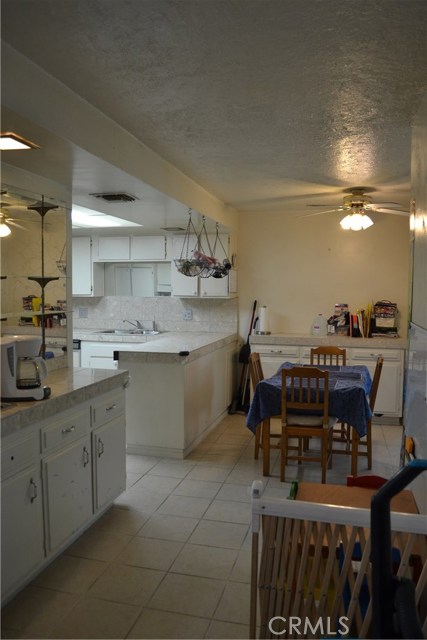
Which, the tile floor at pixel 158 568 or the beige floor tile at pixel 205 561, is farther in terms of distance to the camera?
the beige floor tile at pixel 205 561

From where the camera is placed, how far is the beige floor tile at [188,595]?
7.59 ft

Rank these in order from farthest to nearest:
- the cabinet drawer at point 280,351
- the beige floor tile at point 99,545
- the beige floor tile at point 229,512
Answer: the cabinet drawer at point 280,351
the beige floor tile at point 229,512
the beige floor tile at point 99,545

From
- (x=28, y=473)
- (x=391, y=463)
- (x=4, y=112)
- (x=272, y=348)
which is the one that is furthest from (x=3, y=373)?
(x=272, y=348)

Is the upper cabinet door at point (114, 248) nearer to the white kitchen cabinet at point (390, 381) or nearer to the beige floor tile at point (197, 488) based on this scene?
the white kitchen cabinet at point (390, 381)

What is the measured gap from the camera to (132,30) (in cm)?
187

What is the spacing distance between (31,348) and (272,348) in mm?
3561

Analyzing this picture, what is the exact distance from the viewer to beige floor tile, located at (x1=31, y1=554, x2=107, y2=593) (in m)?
2.48

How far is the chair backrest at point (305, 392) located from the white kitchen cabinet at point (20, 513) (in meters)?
Result: 1.92

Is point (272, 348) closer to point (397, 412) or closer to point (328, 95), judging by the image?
point (397, 412)

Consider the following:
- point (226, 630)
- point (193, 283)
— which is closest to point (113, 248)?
point (193, 283)

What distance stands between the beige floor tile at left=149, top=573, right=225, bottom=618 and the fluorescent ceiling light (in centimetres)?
321

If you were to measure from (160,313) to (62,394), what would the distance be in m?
3.85

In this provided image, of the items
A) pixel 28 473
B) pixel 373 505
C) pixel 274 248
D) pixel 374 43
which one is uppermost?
pixel 374 43

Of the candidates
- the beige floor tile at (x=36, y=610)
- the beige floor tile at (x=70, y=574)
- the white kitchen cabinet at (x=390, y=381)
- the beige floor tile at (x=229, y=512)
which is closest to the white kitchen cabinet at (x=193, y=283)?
the white kitchen cabinet at (x=390, y=381)
